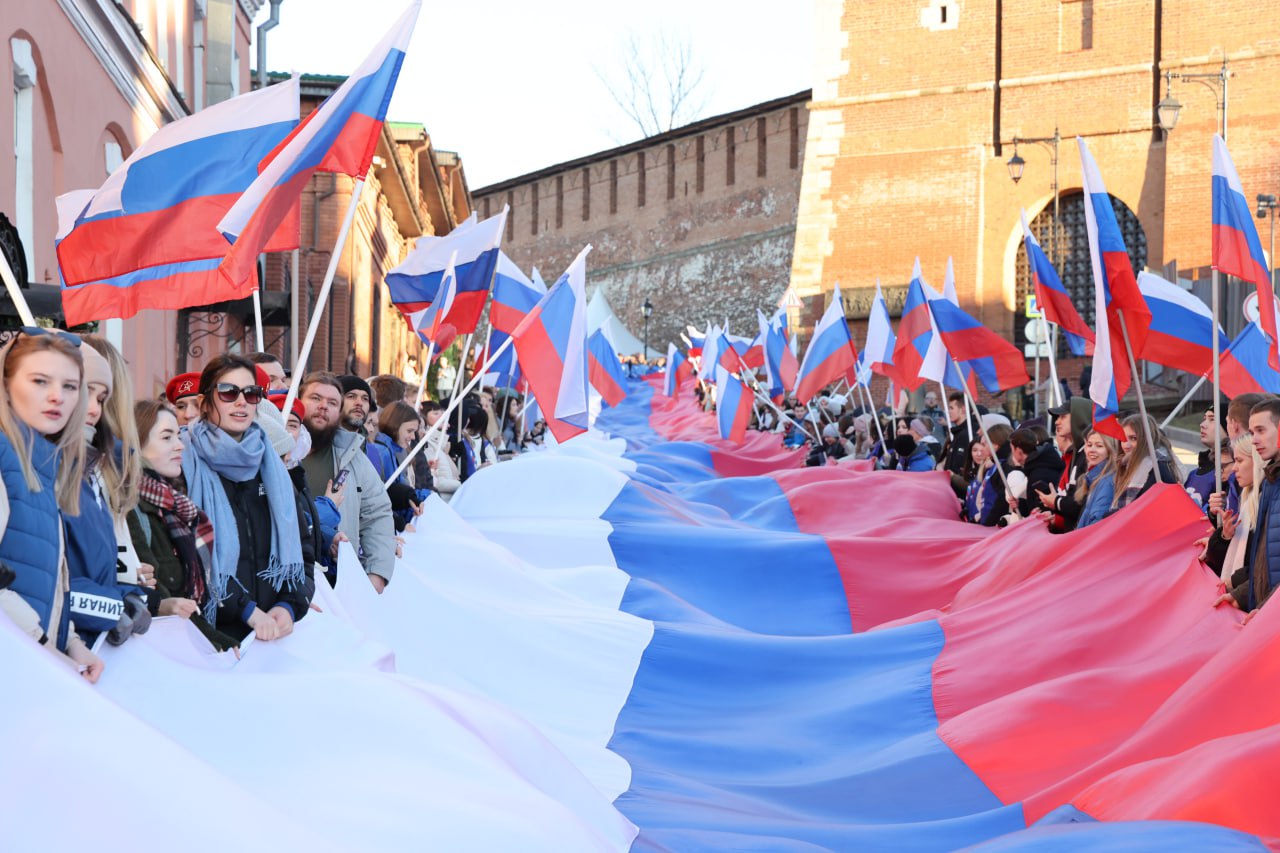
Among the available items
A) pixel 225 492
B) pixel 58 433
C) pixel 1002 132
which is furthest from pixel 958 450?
pixel 1002 132

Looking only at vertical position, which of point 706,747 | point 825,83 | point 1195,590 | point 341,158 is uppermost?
point 825,83

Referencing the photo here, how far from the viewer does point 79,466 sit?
3.84m

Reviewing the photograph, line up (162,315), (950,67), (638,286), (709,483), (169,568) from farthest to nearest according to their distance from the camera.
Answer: (638,286) → (950,67) → (162,315) → (709,483) → (169,568)

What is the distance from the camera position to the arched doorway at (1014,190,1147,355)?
3216 centimetres

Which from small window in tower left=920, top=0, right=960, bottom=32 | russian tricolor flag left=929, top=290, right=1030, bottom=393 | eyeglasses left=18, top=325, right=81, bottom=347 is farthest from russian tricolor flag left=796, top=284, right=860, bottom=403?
small window in tower left=920, top=0, right=960, bottom=32

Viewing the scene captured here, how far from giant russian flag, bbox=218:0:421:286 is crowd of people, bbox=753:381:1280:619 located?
12.0ft

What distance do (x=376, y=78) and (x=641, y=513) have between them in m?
6.15

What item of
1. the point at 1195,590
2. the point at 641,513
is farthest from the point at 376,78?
the point at 641,513

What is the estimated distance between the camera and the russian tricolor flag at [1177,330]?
10094 millimetres

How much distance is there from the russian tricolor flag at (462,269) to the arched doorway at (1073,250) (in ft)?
71.2

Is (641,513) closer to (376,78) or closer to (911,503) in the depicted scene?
Answer: (911,503)

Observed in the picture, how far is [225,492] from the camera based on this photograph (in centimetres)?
489

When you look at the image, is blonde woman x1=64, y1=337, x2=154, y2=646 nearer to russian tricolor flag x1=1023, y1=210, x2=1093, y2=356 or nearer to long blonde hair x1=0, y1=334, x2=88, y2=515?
long blonde hair x1=0, y1=334, x2=88, y2=515

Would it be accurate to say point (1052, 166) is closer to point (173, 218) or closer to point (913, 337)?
point (913, 337)
